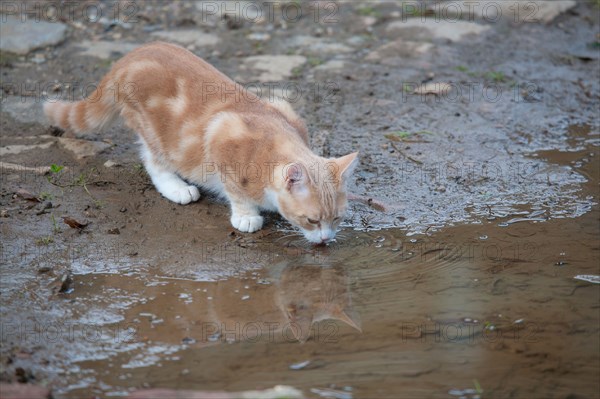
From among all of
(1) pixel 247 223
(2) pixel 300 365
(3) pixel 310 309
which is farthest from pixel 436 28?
(2) pixel 300 365

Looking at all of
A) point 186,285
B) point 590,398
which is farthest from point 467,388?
point 186,285

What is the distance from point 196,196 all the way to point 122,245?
2.60 ft

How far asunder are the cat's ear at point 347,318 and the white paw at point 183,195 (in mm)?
1637

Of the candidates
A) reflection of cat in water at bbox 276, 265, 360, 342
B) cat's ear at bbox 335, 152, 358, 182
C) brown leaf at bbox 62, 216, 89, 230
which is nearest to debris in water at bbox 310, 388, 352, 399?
reflection of cat in water at bbox 276, 265, 360, 342

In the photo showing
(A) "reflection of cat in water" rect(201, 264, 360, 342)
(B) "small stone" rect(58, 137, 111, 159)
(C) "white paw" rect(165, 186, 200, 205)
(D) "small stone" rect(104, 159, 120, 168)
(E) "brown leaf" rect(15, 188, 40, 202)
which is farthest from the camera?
(B) "small stone" rect(58, 137, 111, 159)

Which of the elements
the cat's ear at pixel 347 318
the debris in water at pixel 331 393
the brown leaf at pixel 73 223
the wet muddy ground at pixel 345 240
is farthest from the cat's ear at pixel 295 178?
the debris in water at pixel 331 393

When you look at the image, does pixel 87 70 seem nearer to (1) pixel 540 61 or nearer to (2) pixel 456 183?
(2) pixel 456 183

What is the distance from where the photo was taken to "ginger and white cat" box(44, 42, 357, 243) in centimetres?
466

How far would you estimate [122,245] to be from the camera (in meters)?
4.66

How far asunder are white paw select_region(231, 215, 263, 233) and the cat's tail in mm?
1310

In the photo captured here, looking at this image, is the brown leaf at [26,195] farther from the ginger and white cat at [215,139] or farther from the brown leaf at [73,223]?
the ginger and white cat at [215,139]

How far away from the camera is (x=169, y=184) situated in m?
5.32

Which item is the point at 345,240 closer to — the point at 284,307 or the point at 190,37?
the point at 284,307

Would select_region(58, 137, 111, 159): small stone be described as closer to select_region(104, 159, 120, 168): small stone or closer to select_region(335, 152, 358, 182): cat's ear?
select_region(104, 159, 120, 168): small stone
